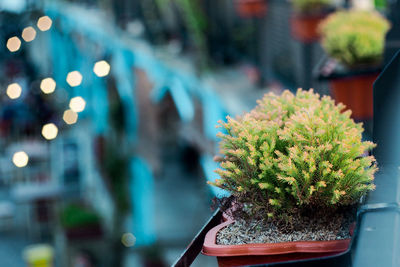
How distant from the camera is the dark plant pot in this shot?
14.1 meters

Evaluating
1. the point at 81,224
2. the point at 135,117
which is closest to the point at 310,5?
the point at 135,117

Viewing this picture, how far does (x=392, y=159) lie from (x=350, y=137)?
21cm

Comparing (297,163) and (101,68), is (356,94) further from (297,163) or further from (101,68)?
(101,68)

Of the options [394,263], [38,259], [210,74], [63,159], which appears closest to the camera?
[394,263]

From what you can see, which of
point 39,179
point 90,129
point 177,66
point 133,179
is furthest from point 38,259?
point 90,129

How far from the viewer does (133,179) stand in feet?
47.8

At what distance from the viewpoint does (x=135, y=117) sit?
14.9 metres

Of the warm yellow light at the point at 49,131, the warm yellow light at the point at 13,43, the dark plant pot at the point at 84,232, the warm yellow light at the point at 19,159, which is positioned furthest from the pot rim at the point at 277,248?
the warm yellow light at the point at 13,43

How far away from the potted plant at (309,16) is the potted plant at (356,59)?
1.34 m

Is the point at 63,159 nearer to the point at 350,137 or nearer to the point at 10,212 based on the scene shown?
the point at 10,212

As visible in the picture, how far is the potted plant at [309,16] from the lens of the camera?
262 inches

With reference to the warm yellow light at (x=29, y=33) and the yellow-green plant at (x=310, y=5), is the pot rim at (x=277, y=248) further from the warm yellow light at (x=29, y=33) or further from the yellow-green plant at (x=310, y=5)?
the warm yellow light at (x=29, y=33)

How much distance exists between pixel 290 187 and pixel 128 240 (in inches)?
477

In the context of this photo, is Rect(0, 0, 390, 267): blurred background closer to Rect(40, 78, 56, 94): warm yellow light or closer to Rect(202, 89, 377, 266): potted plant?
Rect(40, 78, 56, 94): warm yellow light
